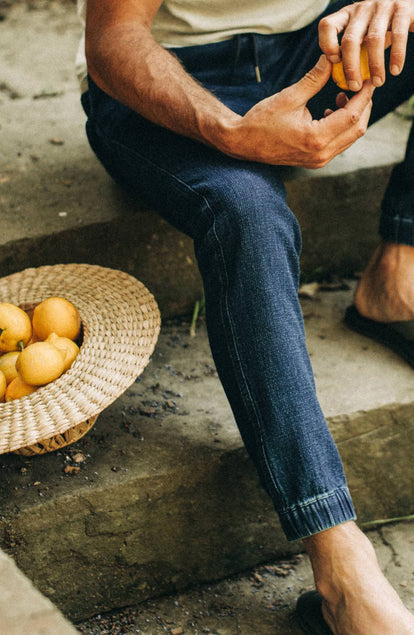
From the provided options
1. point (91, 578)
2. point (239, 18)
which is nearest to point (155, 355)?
point (91, 578)

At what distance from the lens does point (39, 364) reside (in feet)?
4.37

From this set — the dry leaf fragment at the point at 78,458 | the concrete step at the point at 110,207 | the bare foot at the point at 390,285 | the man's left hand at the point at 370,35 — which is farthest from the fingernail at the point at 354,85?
the dry leaf fragment at the point at 78,458

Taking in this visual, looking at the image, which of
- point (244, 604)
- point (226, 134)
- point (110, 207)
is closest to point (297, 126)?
point (226, 134)

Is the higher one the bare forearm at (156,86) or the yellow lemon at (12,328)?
the bare forearm at (156,86)

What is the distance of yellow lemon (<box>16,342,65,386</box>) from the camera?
133 centimetres

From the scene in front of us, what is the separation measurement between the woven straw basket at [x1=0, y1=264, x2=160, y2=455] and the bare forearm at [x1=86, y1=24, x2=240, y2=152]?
423 millimetres

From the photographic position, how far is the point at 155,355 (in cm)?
192

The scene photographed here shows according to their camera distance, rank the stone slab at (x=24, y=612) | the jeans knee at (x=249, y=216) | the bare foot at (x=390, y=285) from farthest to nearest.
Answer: the bare foot at (x=390, y=285) → the jeans knee at (x=249, y=216) → the stone slab at (x=24, y=612)

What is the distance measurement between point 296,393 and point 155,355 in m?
0.74

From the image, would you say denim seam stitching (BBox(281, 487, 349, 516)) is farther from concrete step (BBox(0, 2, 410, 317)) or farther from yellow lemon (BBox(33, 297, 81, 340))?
concrete step (BBox(0, 2, 410, 317))

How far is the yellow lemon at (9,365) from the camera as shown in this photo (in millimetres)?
1441

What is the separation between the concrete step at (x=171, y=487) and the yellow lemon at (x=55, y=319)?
29 cm

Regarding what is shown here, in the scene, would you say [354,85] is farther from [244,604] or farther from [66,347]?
[244,604]

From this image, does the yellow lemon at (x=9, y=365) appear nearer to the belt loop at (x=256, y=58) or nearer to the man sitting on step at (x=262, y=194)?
the man sitting on step at (x=262, y=194)
